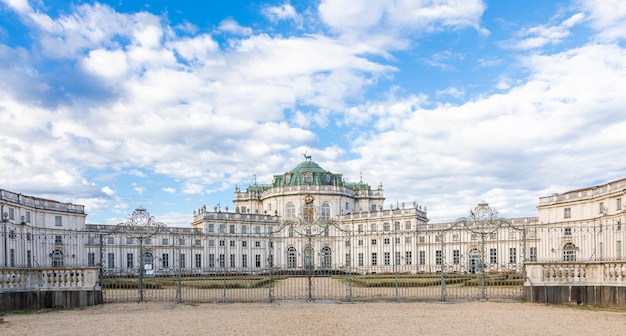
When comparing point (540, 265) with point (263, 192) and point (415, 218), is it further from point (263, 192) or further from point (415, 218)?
point (263, 192)

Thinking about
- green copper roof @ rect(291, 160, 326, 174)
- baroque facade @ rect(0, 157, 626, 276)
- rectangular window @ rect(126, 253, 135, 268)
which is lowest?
rectangular window @ rect(126, 253, 135, 268)

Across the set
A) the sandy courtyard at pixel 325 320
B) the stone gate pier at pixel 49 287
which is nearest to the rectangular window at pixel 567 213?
the sandy courtyard at pixel 325 320

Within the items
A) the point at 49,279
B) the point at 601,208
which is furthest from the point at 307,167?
the point at 49,279

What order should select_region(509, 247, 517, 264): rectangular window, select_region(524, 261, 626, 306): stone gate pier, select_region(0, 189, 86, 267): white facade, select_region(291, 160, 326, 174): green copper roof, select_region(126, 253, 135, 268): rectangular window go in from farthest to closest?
1. select_region(291, 160, 326, 174): green copper roof
2. select_region(126, 253, 135, 268): rectangular window
3. select_region(509, 247, 517, 264): rectangular window
4. select_region(0, 189, 86, 267): white facade
5. select_region(524, 261, 626, 306): stone gate pier

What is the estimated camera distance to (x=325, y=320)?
56.6 feet

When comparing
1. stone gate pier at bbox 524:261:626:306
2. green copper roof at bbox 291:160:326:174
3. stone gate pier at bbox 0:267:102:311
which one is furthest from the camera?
green copper roof at bbox 291:160:326:174

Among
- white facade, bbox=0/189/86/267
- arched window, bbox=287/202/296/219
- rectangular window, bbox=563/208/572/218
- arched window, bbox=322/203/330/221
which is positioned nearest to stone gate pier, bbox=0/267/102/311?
white facade, bbox=0/189/86/267

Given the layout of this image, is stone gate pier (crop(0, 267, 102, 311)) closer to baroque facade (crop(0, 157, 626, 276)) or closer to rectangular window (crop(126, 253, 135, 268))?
baroque facade (crop(0, 157, 626, 276))

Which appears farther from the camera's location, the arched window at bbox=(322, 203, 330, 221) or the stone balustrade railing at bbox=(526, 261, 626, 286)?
the arched window at bbox=(322, 203, 330, 221)

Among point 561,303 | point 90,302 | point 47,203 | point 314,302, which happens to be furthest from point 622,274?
point 47,203

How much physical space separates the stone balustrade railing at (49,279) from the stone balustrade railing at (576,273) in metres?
17.2

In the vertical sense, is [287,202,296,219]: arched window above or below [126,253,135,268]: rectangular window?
above

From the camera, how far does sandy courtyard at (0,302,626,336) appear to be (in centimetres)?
1520

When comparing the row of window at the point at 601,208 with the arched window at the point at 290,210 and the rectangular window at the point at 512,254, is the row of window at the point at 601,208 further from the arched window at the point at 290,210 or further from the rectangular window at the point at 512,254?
the arched window at the point at 290,210
